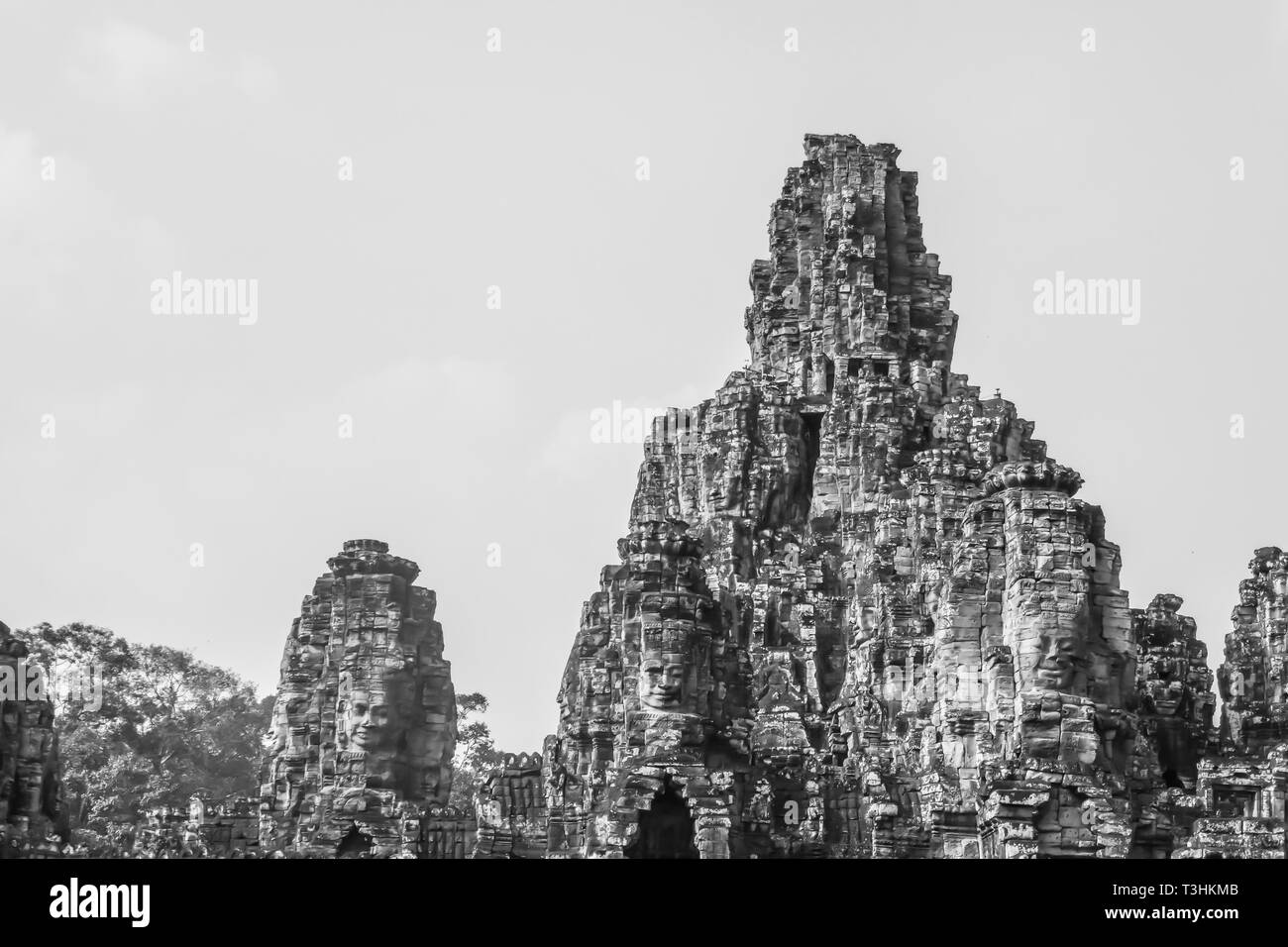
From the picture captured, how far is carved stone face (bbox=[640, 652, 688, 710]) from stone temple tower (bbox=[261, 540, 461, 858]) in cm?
711

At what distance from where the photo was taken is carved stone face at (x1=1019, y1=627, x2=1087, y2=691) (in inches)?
2756

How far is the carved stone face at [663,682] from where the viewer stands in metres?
76.6

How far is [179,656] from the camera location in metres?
139

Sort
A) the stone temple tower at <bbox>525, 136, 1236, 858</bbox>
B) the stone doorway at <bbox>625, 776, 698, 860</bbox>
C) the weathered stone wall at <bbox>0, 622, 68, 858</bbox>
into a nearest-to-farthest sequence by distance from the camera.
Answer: the stone temple tower at <bbox>525, 136, 1236, 858</bbox> → the stone doorway at <bbox>625, 776, 698, 860</bbox> → the weathered stone wall at <bbox>0, 622, 68, 858</bbox>

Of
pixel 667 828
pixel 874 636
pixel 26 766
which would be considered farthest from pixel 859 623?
pixel 26 766

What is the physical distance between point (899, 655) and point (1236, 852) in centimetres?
2482

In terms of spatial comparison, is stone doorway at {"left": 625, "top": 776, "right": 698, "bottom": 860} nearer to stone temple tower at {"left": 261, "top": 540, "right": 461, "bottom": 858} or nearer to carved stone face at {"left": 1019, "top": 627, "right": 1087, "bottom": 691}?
stone temple tower at {"left": 261, "top": 540, "right": 461, "bottom": 858}

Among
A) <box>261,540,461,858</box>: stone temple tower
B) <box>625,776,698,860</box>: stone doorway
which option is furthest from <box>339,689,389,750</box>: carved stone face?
<box>625,776,698,860</box>: stone doorway

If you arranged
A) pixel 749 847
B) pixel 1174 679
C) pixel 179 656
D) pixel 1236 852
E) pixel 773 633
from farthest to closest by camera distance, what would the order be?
pixel 179 656 < pixel 773 633 < pixel 1174 679 < pixel 749 847 < pixel 1236 852

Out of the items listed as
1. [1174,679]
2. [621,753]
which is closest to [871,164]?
[1174,679]

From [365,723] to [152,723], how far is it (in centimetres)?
5263
